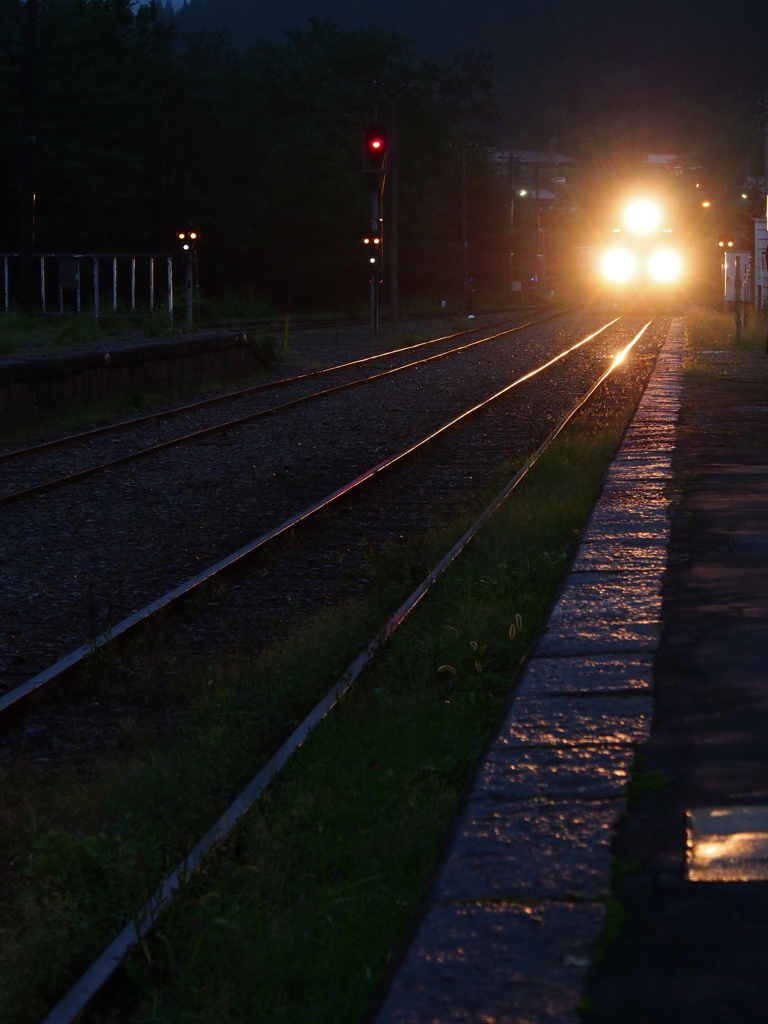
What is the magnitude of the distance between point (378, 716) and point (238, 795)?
0.83m

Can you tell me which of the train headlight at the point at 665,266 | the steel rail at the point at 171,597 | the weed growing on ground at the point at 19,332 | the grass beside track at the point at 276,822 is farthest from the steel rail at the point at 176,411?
the train headlight at the point at 665,266

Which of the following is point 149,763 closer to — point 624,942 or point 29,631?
point 29,631

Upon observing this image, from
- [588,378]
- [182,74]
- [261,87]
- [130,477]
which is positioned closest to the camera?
[130,477]

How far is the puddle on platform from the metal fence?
29.1 metres

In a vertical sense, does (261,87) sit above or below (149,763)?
above

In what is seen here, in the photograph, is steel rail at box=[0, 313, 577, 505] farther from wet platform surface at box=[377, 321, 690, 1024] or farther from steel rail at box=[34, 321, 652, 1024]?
wet platform surface at box=[377, 321, 690, 1024]

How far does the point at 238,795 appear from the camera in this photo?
14.0ft

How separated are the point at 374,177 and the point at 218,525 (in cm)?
2407

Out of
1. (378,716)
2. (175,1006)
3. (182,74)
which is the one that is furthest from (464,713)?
(182,74)

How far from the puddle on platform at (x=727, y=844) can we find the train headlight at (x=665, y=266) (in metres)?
75.0

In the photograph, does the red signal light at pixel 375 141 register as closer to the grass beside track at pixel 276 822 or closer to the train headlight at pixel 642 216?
the grass beside track at pixel 276 822

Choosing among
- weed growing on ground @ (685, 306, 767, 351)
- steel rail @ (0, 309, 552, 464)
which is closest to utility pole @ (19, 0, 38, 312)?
steel rail @ (0, 309, 552, 464)

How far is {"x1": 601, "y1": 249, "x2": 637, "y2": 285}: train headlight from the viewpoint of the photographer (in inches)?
3073

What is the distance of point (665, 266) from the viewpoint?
251ft
